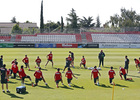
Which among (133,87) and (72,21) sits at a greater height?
(72,21)

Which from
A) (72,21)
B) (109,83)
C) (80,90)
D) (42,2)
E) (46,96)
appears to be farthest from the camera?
(72,21)

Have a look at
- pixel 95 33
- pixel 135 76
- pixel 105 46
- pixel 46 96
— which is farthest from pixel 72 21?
pixel 46 96

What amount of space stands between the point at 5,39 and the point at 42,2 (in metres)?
22.2

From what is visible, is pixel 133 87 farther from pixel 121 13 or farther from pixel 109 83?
pixel 121 13

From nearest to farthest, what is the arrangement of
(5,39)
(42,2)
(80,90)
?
(80,90)
(5,39)
(42,2)

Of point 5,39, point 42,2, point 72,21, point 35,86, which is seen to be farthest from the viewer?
point 72,21

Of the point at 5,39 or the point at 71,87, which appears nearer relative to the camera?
A: the point at 71,87

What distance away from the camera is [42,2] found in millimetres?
77875

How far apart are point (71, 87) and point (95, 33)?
56673mm

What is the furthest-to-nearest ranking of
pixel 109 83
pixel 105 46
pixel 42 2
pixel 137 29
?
1. pixel 42 2
2. pixel 137 29
3. pixel 105 46
4. pixel 109 83

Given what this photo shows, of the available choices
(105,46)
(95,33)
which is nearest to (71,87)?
(105,46)

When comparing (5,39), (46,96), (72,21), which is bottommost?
(46,96)

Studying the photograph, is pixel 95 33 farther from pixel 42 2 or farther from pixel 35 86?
pixel 35 86

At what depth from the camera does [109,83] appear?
1711cm
